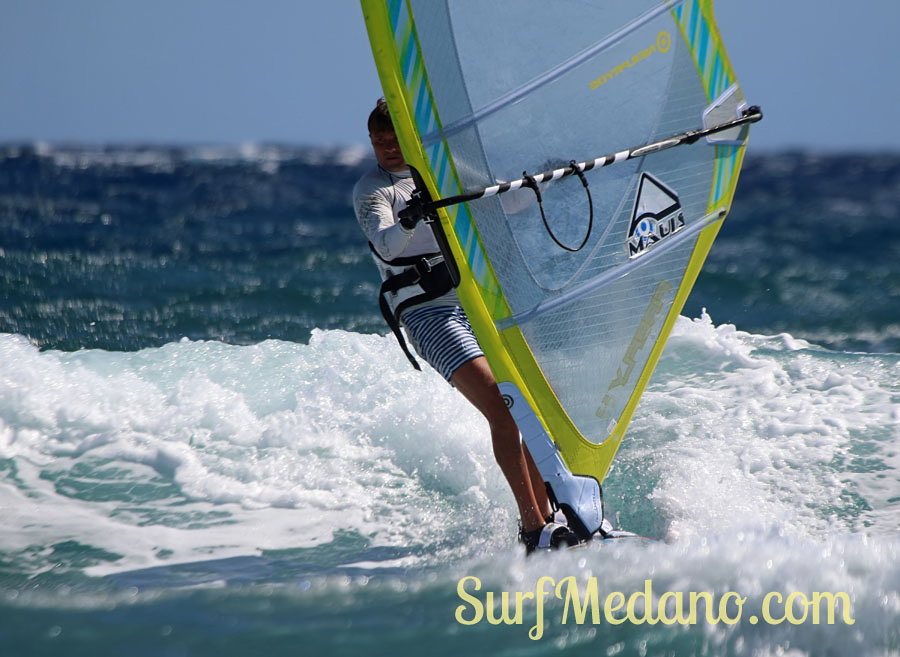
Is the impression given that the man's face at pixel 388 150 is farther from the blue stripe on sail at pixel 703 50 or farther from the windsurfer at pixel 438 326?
the blue stripe on sail at pixel 703 50

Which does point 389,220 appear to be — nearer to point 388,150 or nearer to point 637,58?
point 388,150

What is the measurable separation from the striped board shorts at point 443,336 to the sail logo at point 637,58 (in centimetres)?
98

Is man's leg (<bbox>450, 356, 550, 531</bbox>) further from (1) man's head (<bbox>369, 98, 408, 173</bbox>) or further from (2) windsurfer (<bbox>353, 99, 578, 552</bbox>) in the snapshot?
(1) man's head (<bbox>369, 98, 408, 173</bbox>)

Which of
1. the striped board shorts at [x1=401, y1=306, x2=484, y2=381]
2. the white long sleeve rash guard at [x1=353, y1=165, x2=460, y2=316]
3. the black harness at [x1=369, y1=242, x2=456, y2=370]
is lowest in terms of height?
the striped board shorts at [x1=401, y1=306, x2=484, y2=381]

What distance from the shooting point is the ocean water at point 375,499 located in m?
2.62

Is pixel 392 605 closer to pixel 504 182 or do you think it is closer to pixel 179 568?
pixel 179 568

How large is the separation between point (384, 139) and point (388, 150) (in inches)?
1.6

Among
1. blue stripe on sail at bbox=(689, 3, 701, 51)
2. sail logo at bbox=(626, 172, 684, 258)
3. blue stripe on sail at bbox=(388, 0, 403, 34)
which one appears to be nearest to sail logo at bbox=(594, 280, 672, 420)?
sail logo at bbox=(626, 172, 684, 258)

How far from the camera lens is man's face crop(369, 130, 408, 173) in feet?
10.6

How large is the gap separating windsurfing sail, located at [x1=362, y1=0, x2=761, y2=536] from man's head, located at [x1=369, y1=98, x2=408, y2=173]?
8.1 inches

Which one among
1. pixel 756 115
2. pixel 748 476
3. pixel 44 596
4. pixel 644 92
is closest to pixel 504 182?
pixel 644 92

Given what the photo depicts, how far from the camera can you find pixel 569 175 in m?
3.31

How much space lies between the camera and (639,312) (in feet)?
12.0

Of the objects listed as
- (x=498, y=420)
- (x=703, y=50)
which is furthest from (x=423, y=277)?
(x=703, y=50)
